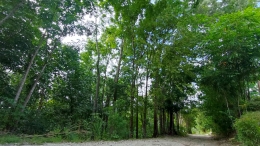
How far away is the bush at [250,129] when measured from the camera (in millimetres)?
4172

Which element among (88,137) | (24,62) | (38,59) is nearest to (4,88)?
(24,62)

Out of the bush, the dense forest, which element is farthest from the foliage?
the bush

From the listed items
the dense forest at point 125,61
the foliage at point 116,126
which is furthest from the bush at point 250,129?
the foliage at point 116,126

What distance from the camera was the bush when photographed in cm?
417

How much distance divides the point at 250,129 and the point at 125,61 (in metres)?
7.60

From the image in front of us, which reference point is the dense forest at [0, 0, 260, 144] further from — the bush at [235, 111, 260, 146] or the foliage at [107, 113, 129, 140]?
the bush at [235, 111, 260, 146]

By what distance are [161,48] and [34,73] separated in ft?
21.0

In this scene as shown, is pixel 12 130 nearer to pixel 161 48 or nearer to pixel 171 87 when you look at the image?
pixel 161 48

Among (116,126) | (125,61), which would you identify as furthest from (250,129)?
(125,61)

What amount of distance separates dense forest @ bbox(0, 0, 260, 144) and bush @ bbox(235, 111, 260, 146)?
0.59 metres

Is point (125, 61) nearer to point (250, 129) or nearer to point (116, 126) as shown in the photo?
point (116, 126)

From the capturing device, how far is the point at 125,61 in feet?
35.0

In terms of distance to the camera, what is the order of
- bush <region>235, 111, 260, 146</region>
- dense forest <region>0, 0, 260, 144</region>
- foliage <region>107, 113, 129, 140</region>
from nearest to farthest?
bush <region>235, 111, 260, 146</region> < dense forest <region>0, 0, 260, 144</region> < foliage <region>107, 113, 129, 140</region>

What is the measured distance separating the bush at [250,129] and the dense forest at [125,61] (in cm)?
59
